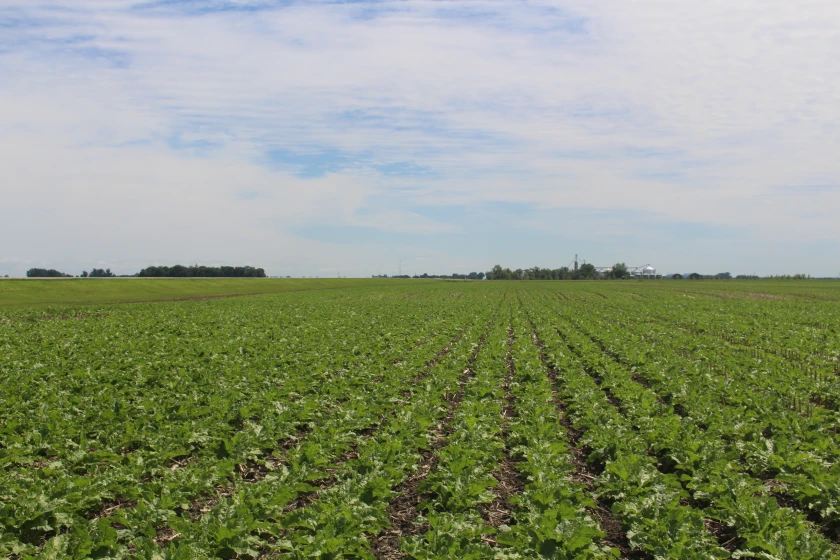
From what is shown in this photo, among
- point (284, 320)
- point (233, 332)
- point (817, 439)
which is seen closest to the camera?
point (817, 439)

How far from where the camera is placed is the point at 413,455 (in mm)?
8703

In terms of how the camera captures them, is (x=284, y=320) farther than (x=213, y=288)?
No

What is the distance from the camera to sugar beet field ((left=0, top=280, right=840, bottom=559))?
608 centimetres

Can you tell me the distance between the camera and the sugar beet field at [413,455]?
6078 mm

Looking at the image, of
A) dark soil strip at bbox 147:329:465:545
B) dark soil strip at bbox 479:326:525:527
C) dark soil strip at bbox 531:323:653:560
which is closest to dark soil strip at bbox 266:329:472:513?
dark soil strip at bbox 147:329:465:545

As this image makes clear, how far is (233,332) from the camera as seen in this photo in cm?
2544

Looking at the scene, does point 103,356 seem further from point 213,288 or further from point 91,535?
point 213,288

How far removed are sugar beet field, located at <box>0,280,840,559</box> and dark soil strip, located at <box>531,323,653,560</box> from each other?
5cm

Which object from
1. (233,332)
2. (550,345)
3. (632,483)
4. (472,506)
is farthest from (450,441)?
(233,332)

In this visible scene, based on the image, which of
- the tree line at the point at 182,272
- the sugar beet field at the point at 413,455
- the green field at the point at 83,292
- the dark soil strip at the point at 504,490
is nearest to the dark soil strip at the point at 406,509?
the sugar beet field at the point at 413,455

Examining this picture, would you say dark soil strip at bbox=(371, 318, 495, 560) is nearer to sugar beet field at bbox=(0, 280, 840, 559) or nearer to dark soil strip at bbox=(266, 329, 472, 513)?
sugar beet field at bbox=(0, 280, 840, 559)

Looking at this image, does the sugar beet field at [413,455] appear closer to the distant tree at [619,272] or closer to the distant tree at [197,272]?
→ the distant tree at [197,272]

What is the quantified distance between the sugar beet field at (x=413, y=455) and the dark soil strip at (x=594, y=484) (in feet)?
0.16

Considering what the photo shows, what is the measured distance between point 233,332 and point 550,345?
1431cm
